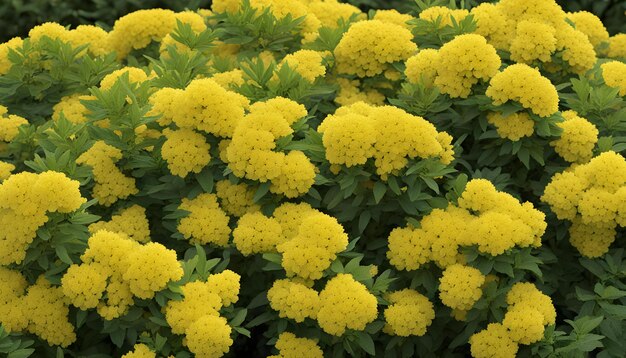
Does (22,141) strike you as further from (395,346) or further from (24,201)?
(395,346)

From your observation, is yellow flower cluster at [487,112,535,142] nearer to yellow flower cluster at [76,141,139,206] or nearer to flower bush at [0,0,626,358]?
flower bush at [0,0,626,358]

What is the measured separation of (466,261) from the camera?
13.3 ft

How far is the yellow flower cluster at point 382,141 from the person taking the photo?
407 cm

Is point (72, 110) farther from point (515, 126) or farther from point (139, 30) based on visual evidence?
point (515, 126)

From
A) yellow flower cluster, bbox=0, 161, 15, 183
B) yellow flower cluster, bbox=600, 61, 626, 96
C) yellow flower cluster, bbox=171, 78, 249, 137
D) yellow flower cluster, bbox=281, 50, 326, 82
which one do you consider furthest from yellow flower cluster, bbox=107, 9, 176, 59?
yellow flower cluster, bbox=600, 61, 626, 96

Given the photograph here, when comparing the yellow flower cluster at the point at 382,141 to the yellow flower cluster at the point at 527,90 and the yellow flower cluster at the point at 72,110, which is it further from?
the yellow flower cluster at the point at 72,110

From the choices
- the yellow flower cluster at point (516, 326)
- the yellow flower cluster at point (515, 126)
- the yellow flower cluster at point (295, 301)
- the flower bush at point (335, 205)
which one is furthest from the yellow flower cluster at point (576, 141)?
the yellow flower cluster at point (295, 301)

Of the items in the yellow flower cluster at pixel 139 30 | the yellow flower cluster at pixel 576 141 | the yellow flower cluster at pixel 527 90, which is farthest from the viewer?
the yellow flower cluster at pixel 139 30

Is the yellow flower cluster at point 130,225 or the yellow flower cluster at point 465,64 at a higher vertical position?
the yellow flower cluster at point 465,64

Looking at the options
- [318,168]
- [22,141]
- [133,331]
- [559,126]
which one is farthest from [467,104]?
[22,141]

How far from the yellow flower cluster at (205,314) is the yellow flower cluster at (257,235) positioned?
20cm

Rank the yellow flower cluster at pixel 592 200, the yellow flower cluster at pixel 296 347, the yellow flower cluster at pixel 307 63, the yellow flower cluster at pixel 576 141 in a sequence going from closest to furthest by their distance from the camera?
the yellow flower cluster at pixel 296 347, the yellow flower cluster at pixel 592 200, the yellow flower cluster at pixel 576 141, the yellow flower cluster at pixel 307 63

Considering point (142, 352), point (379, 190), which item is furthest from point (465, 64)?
point (142, 352)

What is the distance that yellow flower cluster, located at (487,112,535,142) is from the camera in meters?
4.44
